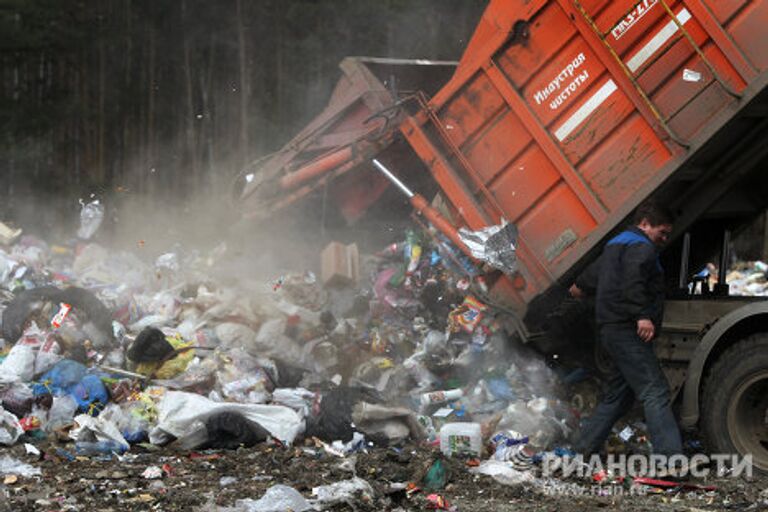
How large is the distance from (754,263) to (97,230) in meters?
6.35

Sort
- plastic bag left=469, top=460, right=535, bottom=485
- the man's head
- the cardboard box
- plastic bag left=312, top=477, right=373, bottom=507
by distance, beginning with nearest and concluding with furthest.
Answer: plastic bag left=312, top=477, right=373, bottom=507 → plastic bag left=469, top=460, right=535, bottom=485 → the man's head → the cardboard box

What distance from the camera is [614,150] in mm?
5191

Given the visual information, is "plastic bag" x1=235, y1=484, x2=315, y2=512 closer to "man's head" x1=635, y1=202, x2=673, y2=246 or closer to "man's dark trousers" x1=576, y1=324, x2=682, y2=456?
"man's dark trousers" x1=576, y1=324, x2=682, y2=456

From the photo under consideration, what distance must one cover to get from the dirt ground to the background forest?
487 centimetres

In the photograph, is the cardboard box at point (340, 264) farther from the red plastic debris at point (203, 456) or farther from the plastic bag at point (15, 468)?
the plastic bag at point (15, 468)

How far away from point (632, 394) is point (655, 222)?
2.84 ft

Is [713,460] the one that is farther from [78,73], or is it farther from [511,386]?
[78,73]

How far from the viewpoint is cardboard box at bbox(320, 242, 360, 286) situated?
21.8 ft

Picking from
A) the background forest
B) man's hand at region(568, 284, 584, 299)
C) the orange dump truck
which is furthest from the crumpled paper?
the background forest

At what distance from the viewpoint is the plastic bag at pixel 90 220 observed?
8.33m

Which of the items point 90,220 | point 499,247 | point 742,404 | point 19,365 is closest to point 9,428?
point 19,365

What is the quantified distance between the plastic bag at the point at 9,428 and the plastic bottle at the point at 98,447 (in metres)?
0.33

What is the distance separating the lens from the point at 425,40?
9.88 meters

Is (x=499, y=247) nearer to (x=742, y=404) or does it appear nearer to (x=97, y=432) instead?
(x=742, y=404)
